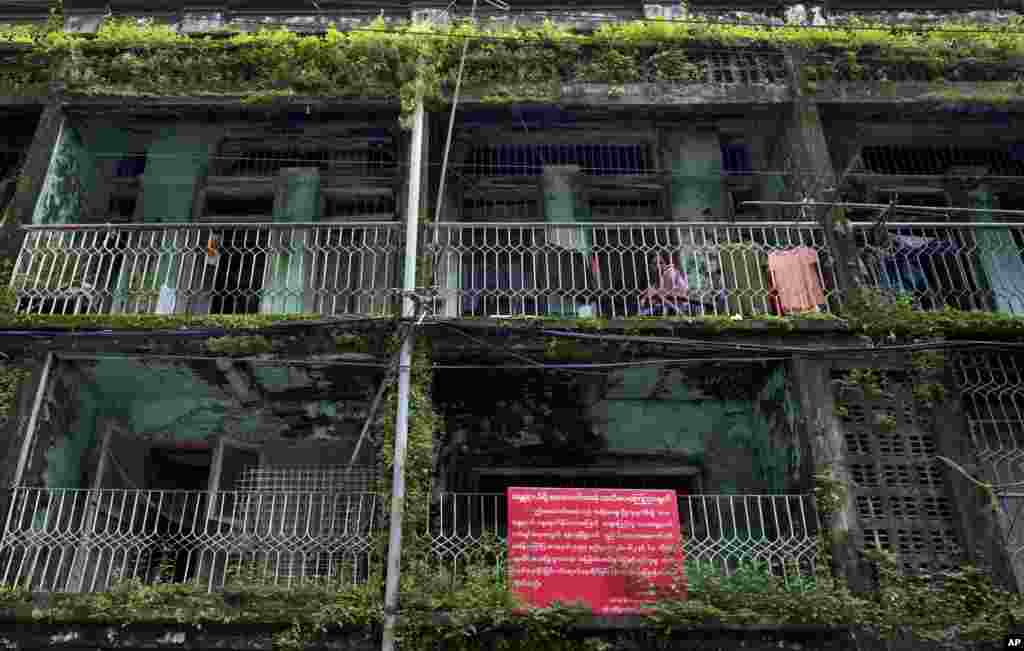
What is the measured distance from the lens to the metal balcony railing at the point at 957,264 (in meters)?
10.0

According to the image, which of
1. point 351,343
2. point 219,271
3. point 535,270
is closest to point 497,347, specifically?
point 351,343

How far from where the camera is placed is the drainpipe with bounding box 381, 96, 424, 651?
7035mm

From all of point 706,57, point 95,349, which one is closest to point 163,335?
point 95,349

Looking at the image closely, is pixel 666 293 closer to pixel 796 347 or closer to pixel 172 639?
pixel 796 347

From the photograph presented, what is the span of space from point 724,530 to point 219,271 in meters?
6.67

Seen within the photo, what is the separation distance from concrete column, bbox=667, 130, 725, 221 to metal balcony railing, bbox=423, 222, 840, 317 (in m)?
0.42

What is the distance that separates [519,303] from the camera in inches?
416

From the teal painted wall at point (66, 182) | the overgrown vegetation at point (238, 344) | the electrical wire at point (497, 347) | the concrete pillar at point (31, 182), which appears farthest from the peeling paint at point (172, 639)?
the teal painted wall at point (66, 182)

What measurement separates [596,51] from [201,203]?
5.20 m

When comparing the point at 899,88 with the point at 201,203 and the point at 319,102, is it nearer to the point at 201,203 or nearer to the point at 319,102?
the point at 319,102

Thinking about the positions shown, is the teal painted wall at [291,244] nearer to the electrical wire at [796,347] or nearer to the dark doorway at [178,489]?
the dark doorway at [178,489]

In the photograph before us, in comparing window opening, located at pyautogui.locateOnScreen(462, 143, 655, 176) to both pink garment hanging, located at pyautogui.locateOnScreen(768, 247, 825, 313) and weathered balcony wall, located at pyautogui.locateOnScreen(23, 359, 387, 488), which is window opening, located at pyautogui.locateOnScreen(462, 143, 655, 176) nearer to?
pink garment hanging, located at pyautogui.locateOnScreen(768, 247, 825, 313)

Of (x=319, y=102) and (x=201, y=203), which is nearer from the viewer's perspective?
(x=319, y=102)

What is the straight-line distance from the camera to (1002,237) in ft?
35.1
